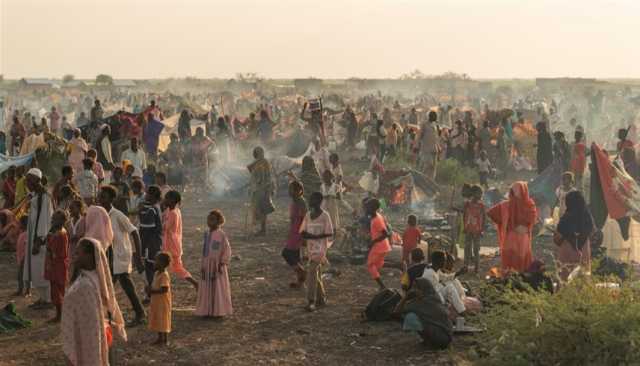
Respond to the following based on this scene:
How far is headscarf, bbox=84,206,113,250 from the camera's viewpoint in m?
8.71

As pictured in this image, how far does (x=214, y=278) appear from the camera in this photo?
9641 mm

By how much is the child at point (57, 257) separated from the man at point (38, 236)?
1.76ft

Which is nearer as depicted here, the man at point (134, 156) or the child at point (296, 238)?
the child at point (296, 238)

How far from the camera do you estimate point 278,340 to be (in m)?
9.20

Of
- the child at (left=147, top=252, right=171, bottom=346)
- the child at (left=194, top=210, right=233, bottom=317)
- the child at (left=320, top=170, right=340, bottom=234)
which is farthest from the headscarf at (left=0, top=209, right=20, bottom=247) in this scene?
the child at (left=147, top=252, right=171, bottom=346)

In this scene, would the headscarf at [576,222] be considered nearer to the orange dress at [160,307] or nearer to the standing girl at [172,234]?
the standing girl at [172,234]

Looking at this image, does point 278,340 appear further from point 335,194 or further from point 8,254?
point 8,254

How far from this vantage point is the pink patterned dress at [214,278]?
31.3 ft

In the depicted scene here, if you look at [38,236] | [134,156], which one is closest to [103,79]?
[134,156]

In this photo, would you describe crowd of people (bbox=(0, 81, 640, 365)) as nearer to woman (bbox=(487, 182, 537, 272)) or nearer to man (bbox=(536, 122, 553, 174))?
woman (bbox=(487, 182, 537, 272))

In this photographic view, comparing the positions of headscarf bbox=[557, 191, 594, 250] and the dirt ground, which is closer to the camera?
the dirt ground

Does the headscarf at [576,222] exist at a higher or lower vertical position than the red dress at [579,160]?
lower

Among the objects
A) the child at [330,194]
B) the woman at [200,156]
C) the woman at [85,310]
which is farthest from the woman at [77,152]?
the woman at [85,310]

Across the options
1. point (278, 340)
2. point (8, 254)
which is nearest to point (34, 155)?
point (8, 254)
